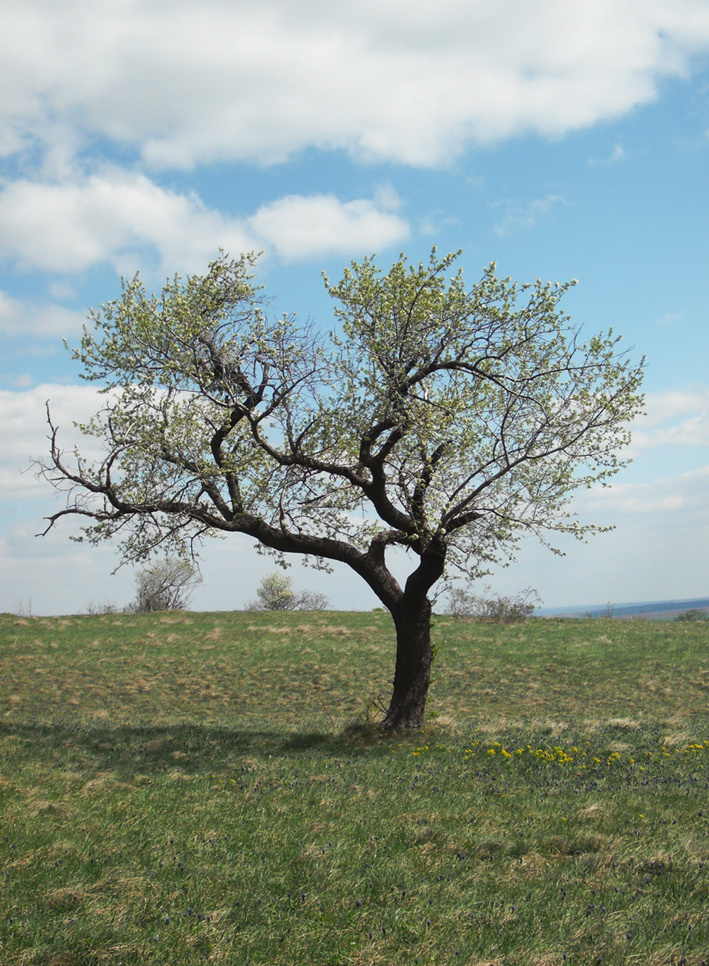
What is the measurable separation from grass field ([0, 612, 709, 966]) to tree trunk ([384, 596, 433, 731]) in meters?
0.91

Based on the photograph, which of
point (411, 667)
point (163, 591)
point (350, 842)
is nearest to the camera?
point (350, 842)

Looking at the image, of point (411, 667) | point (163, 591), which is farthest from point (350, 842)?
point (163, 591)

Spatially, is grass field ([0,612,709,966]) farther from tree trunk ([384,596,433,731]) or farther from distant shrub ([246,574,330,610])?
distant shrub ([246,574,330,610])

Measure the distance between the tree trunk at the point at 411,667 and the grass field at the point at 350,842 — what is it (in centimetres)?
91

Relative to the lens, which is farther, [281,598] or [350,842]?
[281,598]

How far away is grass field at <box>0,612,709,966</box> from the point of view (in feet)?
21.1

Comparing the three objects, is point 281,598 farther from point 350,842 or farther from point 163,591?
point 350,842

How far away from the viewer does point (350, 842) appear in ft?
29.0

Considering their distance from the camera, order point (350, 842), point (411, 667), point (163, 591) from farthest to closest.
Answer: point (163, 591), point (411, 667), point (350, 842)

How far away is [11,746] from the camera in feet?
52.2

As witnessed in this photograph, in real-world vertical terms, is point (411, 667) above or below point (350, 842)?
above

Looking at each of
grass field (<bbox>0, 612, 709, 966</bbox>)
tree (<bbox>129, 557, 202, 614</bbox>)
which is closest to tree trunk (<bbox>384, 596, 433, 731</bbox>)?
grass field (<bbox>0, 612, 709, 966</bbox>)

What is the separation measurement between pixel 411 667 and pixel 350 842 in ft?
29.3

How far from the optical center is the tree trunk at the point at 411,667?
57.4ft
